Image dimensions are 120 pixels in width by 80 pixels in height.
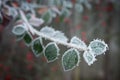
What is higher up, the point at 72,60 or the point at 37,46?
the point at 37,46

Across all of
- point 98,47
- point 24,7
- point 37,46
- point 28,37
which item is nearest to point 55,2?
point 24,7

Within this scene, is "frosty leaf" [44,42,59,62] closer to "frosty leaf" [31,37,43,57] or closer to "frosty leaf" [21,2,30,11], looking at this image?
"frosty leaf" [31,37,43,57]

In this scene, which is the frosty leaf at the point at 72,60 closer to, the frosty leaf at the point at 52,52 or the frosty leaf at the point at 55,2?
the frosty leaf at the point at 52,52

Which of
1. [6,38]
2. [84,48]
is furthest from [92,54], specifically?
[6,38]

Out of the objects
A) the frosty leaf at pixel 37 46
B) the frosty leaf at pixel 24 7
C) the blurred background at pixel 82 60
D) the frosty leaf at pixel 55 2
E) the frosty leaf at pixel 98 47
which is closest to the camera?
the frosty leaf at pixel 98 47

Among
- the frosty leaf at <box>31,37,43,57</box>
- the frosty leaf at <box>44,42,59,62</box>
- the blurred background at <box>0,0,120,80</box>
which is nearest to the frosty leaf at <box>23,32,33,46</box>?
the frosty leaf at <box>31,37,43,57</box>

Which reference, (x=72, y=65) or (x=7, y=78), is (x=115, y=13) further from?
(x=72, y=65)

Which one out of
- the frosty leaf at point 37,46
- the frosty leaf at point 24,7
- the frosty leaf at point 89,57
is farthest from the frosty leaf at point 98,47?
the frosty leaf at point 24,7

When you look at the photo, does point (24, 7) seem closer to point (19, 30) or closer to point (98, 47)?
point (19, 30)
